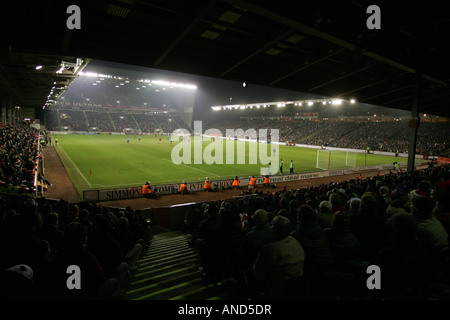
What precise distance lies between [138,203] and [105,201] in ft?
6.76

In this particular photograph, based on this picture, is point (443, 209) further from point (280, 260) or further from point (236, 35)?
point (236, 35)

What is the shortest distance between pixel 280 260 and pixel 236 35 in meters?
6.57

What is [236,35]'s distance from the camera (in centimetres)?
759

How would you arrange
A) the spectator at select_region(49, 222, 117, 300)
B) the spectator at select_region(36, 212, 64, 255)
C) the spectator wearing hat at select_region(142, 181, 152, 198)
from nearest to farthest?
the spectator at select_region(49, 222, 117, 300) → the spectator at select_region(36, 212, 64, 255) → the spectator wearing hat at select_region(142, 181, 152, 198)

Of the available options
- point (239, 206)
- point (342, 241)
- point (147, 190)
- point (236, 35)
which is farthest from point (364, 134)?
point (342, 241)

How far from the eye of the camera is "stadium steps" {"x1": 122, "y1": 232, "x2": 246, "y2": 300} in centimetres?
392

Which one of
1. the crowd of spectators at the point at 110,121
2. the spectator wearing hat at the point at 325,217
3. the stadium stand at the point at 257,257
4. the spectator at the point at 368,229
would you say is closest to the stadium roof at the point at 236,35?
the spectator wearing hat at the point at 325,217

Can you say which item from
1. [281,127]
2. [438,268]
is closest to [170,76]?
[281,127]

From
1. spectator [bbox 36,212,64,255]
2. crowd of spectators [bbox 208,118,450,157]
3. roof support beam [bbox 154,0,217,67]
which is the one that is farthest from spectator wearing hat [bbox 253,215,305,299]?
crowd of spectators [bbox 208,118,450,157]

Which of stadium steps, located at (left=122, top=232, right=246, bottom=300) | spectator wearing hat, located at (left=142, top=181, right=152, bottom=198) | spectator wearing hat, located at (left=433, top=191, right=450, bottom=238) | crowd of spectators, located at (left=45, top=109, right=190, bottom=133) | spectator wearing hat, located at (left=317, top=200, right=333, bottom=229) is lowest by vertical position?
spectator wearing hat, located at (left=142, top=181, right=152, bottom=198)

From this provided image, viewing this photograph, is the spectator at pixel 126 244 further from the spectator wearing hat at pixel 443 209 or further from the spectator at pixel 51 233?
the spectator wearing hat at pixel 443 209

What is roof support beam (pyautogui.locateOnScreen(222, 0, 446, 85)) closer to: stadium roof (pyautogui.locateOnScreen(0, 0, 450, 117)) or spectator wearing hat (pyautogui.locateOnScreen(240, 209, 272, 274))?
stadium roof (pyautogui.locateOnScreen(0, 0, 450, 117))

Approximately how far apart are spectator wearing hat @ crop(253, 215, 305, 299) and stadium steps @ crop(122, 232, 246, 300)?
36.8 inches

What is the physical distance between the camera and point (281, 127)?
3054 inches
